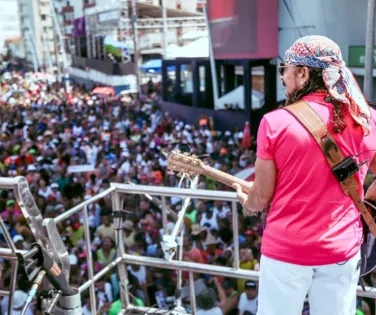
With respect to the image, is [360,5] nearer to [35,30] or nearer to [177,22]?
[177,22]

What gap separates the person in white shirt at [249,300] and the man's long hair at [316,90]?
2804mm

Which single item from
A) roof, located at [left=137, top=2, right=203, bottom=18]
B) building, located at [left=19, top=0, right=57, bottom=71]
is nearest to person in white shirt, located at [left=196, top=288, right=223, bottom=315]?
roof, located at [left=137, top=2, right=203, bottom=18]

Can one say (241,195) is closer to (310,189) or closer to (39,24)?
(310,189)

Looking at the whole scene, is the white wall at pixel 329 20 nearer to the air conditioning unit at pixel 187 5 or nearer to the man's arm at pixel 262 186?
the man's arm at pixel 262 186

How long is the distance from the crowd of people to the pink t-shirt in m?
0.74

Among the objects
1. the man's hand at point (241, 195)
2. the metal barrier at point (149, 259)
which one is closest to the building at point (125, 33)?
the metal barrier at point (149, 259)

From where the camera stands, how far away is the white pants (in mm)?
2076

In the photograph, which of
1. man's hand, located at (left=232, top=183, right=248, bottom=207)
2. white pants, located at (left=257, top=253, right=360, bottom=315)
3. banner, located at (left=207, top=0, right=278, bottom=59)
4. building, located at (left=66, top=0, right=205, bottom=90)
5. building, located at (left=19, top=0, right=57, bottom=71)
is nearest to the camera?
white pants, located at (left=257, top=253, right=360, bottom=315)

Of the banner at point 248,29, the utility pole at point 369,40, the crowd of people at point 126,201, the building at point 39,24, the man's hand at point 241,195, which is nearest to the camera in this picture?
the man's hand at point 241,195

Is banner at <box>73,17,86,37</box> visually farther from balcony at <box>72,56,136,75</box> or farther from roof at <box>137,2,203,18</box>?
roof at <box>137,2,203,18</box>

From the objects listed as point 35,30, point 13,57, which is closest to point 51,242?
point 35,30

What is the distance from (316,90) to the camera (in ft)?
6.82

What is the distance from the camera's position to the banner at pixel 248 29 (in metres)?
16.0

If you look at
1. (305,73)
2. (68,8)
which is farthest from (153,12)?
(68,8)
